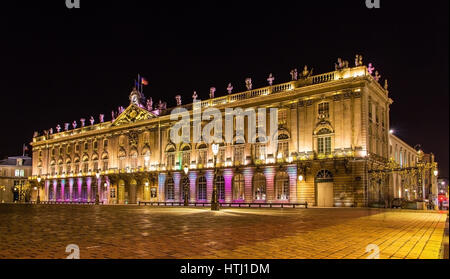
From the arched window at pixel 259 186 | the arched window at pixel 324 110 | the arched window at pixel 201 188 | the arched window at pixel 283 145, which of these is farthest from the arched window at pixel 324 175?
the arched window at pixel 201 188

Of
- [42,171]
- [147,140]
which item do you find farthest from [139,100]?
[42,171]

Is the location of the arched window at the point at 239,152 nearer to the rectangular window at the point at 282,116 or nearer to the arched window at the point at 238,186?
the arched window at the point at 238,186

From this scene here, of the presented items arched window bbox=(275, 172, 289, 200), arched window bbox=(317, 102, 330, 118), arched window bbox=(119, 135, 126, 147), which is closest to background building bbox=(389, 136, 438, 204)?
arched window bbox=(317, 102, 330, 118)

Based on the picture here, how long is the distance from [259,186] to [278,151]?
13.7 feet

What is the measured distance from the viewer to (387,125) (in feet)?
137

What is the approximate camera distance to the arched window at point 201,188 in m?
45.0

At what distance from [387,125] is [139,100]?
1273 inches

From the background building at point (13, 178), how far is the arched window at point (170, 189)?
39.4 m

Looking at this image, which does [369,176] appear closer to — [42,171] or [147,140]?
[147,140]

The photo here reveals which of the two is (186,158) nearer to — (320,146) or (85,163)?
(320,146)

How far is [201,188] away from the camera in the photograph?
149ft

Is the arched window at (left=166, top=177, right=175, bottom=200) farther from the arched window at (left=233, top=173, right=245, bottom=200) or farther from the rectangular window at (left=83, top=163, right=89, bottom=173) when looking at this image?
the rectangular window at (left=83, top=163, right=89, bottom=173)

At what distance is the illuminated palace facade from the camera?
34469 millimetres

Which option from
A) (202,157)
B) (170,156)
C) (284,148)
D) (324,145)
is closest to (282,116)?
(284,148)
